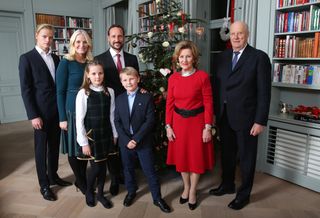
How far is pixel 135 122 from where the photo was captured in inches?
84.1

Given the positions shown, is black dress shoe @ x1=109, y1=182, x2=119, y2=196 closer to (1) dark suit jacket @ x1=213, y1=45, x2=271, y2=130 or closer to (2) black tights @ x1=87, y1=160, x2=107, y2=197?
(2) black tights @ x1=87, y1=160, x2=107, y2=197

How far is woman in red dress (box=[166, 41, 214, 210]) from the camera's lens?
6.64ft

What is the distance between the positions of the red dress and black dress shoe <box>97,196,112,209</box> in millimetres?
680

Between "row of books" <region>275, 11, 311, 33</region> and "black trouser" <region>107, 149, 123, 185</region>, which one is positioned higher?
"row of books" <region>275, 11, 311, 33</region>

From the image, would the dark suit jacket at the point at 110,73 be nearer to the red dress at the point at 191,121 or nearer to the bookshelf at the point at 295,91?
the red dress at the point at 191,121

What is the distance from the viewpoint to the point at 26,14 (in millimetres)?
5277

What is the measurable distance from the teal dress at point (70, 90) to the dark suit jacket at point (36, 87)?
0.19 metres

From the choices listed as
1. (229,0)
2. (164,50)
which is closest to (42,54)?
(164,50)

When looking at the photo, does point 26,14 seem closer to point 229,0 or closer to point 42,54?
point 42,54

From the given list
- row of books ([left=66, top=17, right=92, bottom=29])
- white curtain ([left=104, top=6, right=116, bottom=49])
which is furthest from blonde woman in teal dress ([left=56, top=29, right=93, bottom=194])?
row of books ([left=66, top=17, right=92, bottom=29])

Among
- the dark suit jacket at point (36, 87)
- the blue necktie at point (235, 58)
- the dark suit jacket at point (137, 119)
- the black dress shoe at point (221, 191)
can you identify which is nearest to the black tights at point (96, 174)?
the dark suit jacket at point (137, 119)

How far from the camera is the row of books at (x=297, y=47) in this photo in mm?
2502

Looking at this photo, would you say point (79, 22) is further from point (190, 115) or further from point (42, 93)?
point (190, 115)

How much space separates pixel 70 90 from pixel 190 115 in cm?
101
